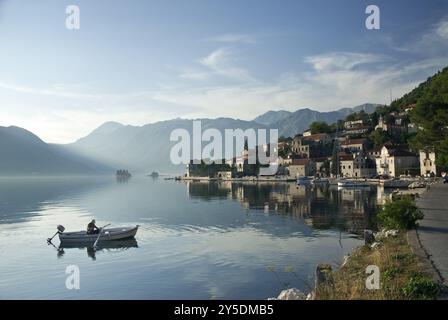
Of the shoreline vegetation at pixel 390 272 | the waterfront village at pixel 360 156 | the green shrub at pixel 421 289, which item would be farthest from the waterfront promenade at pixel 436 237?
the waterfront village at pixel 360 156

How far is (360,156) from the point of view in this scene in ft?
480

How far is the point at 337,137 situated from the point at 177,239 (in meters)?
155

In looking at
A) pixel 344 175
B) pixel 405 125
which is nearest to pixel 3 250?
pixel 344 175

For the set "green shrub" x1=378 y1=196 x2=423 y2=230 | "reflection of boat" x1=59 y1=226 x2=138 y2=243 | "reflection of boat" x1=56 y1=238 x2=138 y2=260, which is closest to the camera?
"green shrub" x1=378 y1=196 x2=423 y2=230

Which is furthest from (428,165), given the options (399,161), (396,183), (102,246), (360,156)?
(102,246)

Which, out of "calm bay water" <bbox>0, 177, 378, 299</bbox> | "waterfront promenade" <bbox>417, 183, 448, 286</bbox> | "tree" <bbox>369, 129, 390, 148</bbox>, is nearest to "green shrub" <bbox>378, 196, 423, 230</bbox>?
"waterfront promenade" <bbox>417, 183, 448, 286</bbox>

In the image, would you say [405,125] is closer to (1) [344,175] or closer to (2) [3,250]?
(1) [344,175]

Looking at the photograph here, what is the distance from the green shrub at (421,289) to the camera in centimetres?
1183

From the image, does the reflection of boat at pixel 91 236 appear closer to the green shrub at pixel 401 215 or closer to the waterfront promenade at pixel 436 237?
the green shrub at pixel 401 215

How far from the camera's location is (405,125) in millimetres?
161250

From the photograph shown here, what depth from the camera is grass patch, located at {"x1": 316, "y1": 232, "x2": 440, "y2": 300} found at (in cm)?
1195

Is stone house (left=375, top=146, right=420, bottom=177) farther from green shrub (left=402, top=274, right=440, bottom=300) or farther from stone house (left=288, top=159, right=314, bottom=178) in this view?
green shrub (left=402, top=274, right=440, bottom=300)

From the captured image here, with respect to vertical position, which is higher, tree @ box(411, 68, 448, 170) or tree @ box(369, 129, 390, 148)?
tree @ box(369, 129, 390, 148)

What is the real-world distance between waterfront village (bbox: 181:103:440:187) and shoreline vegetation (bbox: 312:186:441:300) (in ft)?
267
